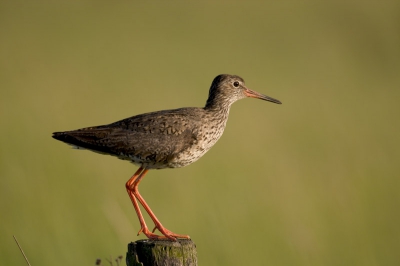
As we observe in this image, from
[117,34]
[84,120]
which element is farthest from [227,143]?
[117,34]

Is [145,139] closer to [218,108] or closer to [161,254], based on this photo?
[218,108]

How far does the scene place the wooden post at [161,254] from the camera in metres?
4.48

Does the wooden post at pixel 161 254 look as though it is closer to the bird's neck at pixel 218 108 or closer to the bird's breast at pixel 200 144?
the bird's breast at pixel 200 144

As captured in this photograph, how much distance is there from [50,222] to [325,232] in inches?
128

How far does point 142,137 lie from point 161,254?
1773 mm

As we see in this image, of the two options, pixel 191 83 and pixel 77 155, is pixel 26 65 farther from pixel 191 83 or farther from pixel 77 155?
pixel 77 155

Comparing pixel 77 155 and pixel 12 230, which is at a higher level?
pixel 77 155

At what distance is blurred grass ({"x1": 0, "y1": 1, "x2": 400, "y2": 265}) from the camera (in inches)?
303

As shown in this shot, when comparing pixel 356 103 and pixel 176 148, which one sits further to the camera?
pixel 356 103

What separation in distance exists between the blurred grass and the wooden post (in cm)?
259

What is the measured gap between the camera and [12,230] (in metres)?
7.32

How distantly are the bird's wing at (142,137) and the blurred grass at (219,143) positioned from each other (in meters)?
1.40

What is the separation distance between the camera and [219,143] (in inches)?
470

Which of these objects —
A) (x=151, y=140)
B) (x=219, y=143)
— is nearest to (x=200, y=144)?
(x=151, y=140)
